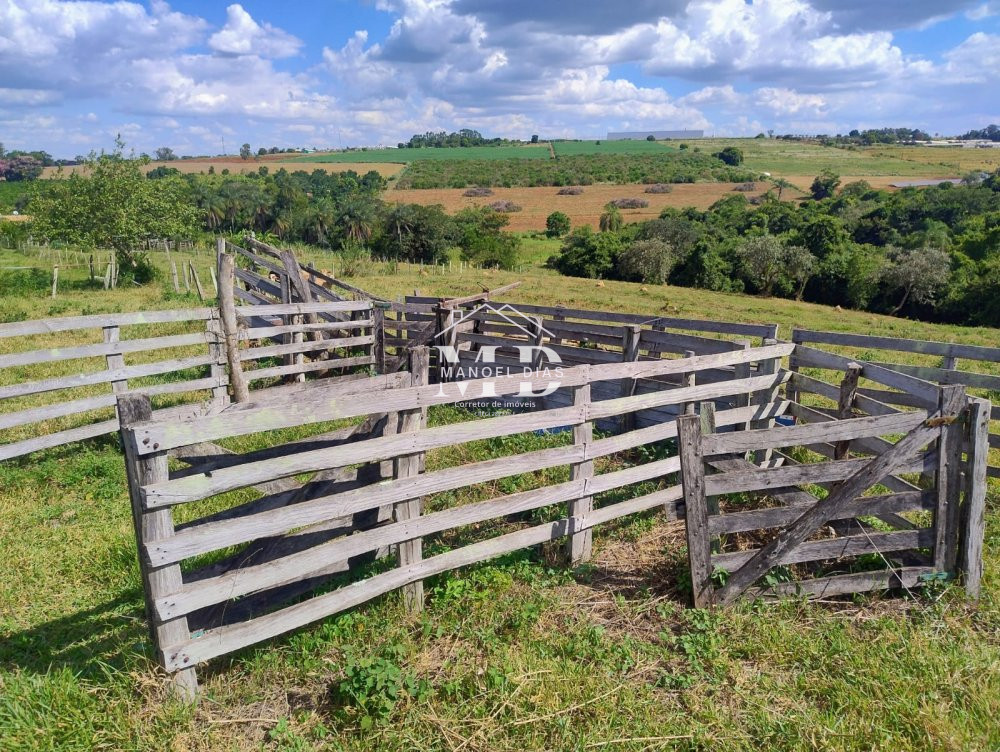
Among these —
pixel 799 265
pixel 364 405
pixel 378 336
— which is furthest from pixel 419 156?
pixel 364 405

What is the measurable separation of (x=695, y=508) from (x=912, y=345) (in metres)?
4.82

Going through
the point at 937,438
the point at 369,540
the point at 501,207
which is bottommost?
the point at 369,540

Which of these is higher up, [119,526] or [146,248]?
[146,248]

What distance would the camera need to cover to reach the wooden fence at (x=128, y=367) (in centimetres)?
671

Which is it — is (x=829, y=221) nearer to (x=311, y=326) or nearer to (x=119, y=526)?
(x=311, y=326)

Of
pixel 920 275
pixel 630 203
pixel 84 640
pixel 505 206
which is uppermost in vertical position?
pixel 505 206

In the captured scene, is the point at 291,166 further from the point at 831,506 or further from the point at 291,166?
the point at 831,506

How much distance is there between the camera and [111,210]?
909 inches

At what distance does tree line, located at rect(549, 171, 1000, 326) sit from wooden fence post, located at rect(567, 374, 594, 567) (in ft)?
132

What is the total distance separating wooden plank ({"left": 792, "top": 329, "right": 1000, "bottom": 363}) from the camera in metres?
6.84

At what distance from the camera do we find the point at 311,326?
9984mm

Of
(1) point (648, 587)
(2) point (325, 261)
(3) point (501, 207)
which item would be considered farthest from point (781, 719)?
(3) point (501, 207)

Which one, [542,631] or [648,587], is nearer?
[542,631]

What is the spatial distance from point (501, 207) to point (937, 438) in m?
90.1
